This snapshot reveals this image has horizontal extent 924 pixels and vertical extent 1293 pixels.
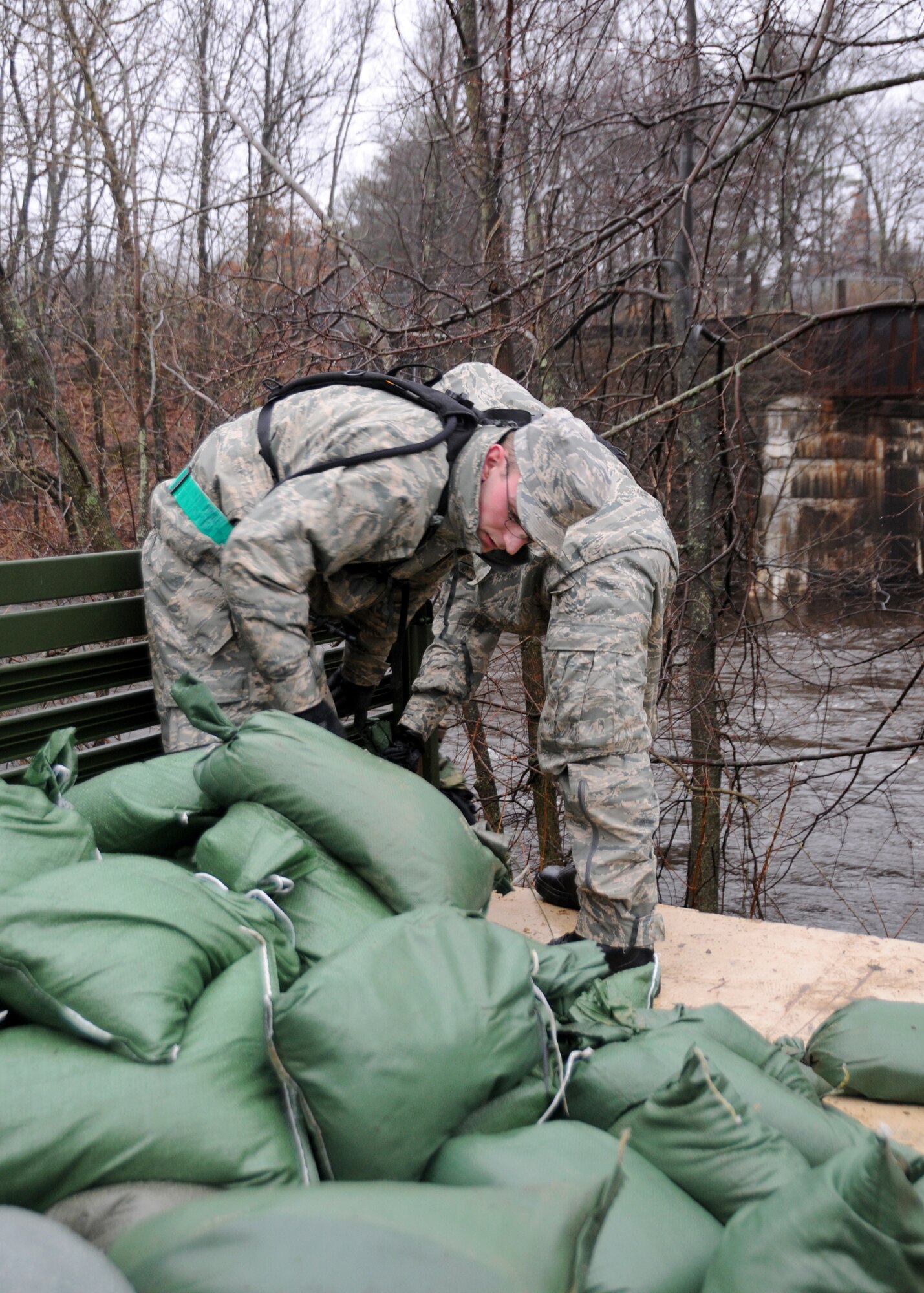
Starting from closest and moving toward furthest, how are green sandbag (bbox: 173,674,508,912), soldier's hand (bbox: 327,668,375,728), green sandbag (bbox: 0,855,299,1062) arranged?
green sandbag (bbox: 0,855,299,1062) → green sandbag (bbox: 173,674,508,912) → soldier's hand (bbox: 327,668,375,728)

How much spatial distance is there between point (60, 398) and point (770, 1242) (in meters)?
6.87

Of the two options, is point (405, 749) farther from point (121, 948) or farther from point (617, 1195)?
point (617, 1195)

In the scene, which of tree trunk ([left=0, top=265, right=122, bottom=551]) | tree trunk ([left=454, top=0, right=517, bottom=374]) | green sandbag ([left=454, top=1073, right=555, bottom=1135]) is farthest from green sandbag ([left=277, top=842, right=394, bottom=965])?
tree trunk ([left=0, top=265, right=122, bottom=551])

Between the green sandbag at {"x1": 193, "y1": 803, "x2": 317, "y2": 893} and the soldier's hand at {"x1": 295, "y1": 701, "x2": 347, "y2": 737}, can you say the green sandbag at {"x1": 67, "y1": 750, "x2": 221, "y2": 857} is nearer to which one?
the green sandbag at {"x1": 193, "y1": 803, "x2": 317, "y2": 893}

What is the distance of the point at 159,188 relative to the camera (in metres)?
8.12

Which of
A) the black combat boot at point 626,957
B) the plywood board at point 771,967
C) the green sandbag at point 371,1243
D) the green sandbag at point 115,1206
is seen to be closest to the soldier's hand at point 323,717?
the black combat boot at point 626,957

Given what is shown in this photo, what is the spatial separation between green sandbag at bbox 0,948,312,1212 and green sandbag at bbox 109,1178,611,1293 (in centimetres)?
12

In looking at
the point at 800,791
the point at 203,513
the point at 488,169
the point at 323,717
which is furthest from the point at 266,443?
the point at 800,791

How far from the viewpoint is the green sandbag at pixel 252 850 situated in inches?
67.7

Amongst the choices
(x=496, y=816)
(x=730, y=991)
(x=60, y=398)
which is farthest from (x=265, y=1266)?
(x=60, y=398)

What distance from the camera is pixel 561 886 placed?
3070 millimetres

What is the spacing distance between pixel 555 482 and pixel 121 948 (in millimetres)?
1411

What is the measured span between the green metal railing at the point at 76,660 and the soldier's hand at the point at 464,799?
0.92 metres

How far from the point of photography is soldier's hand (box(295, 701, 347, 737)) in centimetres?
231
